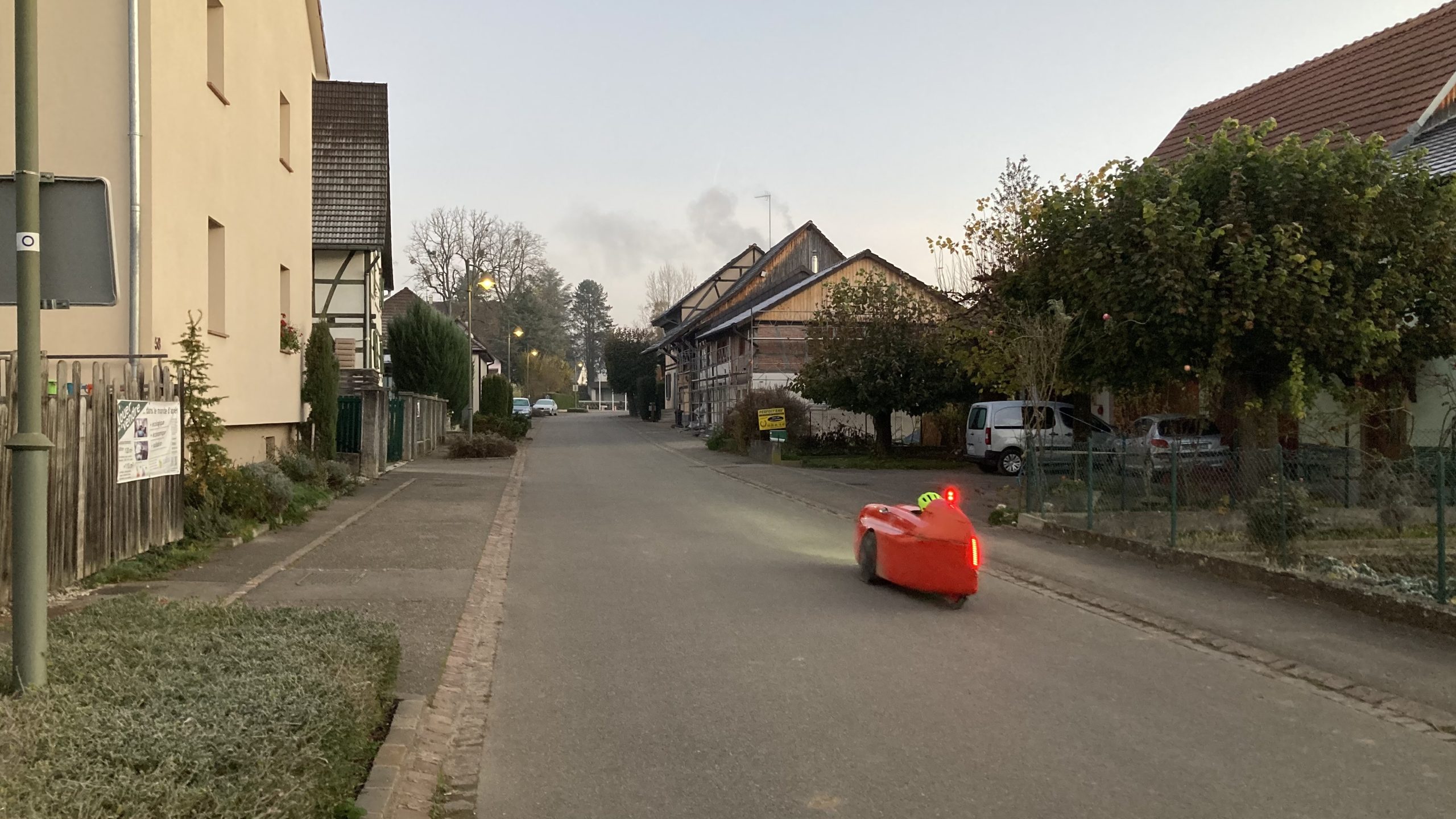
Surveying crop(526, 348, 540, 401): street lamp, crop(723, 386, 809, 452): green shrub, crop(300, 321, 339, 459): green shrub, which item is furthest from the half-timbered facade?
crop(526, 348, 540, 401): street lamp

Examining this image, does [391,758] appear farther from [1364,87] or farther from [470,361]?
[470,361]

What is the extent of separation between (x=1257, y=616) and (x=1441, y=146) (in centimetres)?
1422

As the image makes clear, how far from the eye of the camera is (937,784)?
16.4 feet

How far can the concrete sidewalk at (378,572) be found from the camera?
8188 millimetres

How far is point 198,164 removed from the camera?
12.7 meters

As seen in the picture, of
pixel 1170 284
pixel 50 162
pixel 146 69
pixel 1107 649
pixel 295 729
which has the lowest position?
pixel 1107 649

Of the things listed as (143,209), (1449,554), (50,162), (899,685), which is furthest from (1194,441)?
(50,162)

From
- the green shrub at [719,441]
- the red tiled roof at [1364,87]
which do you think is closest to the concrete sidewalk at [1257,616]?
the red tiled roof at [1364,87]

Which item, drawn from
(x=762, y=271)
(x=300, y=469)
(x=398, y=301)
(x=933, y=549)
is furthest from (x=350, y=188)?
(x=398, y=301)

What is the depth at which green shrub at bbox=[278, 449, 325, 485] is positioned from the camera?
16.7 meters

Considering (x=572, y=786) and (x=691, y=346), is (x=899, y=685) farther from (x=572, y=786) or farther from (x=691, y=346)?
(x=691, y=346)

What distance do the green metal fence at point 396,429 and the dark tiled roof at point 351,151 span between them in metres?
4.63

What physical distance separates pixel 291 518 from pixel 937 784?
36.5ft

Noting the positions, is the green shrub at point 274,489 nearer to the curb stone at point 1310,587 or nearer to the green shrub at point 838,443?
the curb stone at point 1310,587
